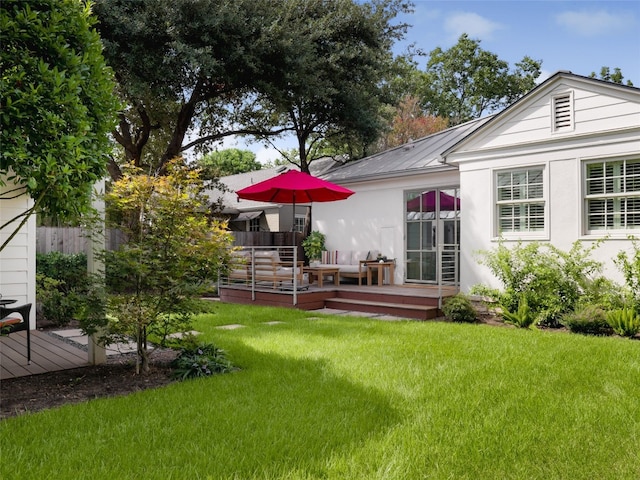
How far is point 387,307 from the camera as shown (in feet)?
31.6

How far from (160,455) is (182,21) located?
1062 centimetres

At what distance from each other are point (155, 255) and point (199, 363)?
1202 mm

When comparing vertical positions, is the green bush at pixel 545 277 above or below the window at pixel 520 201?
below

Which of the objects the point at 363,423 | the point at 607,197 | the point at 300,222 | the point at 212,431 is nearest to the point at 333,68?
the point at 607,197

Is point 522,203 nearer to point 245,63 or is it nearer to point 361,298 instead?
point 361,298

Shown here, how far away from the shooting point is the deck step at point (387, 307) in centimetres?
907

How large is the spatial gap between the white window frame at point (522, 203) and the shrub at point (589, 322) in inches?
69.2

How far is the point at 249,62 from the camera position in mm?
11633

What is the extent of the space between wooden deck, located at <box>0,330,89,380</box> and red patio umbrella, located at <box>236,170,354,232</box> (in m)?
4.95

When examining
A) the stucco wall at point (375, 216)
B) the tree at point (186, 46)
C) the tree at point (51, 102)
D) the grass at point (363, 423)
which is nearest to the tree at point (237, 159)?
the tree at point (186, 46)

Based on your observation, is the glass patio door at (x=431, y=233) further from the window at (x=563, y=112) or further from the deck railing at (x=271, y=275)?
the deck railing at (x=271, y=275)

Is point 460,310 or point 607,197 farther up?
point 607,197


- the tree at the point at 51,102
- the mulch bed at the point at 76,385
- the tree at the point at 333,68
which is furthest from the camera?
the tree at the point at 333,68

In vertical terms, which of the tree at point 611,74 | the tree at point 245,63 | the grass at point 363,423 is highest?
the tree at point 611,74
